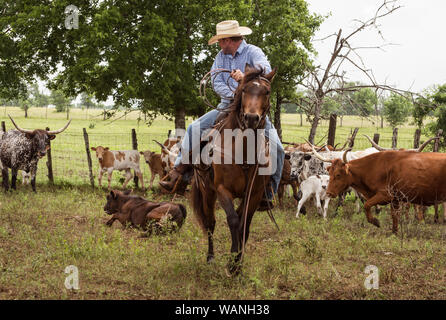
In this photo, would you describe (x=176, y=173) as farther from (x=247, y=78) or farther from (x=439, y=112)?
(x=439, y=112)

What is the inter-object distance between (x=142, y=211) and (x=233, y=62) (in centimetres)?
366

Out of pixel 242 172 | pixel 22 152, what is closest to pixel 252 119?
pixel 242 172

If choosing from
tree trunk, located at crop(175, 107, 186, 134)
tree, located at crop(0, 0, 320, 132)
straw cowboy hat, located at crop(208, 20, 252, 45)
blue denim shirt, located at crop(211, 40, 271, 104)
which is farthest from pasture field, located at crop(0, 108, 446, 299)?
tree trunk, located at crop(175, 107, 186, 134)

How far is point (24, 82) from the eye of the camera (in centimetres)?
1855

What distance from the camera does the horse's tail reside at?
613cm

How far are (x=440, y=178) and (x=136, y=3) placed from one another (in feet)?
36.7

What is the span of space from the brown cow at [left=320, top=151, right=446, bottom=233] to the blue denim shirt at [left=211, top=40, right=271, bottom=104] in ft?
13.4

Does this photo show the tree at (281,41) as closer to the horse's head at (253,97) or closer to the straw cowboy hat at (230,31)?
the straw cowboy hat at (230,31)

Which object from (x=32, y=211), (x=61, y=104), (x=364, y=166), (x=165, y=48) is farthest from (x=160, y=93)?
(x=61, y=104)

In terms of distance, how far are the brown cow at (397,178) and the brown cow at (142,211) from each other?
11.5 ft

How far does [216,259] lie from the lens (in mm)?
6367

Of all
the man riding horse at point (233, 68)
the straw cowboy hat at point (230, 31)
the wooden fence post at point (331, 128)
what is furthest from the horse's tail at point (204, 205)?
the wooden fence post at point (331, 128)

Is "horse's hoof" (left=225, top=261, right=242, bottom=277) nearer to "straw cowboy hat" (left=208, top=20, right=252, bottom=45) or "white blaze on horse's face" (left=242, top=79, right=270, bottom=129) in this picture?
"white blaze on horse's face" (left=242, top=79, right=270, bottom=129)
